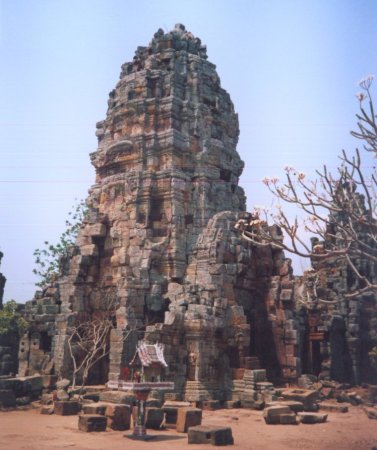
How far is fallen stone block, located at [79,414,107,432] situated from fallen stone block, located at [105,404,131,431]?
19 cm

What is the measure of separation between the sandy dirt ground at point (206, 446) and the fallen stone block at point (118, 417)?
298 millimetres

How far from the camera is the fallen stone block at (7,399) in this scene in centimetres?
1623

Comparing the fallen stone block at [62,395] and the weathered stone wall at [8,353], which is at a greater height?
the weathered stone wall at [8,353]

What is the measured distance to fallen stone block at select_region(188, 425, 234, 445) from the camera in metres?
11.1

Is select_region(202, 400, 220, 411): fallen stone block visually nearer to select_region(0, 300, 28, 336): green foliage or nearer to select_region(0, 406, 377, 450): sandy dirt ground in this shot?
select_region(0, 406, 377, 450): sandy dirt ground

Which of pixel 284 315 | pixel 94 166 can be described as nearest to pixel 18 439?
pixel 284 315

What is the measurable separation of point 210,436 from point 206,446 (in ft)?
0.86

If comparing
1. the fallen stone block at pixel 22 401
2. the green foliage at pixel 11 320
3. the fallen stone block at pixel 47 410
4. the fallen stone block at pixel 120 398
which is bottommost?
the fallen stone block at pixel 47 410

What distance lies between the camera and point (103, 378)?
20.0 m

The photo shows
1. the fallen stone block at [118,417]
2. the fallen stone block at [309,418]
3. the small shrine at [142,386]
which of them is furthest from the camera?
the fallen stone block at [309,418]

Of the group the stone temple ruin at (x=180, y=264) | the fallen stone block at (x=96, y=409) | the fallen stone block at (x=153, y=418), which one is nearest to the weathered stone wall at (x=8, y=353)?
the stone temple ruin at (x=180, y=264)

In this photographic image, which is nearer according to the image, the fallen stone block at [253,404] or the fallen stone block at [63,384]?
the fallen stone block at [253,404]

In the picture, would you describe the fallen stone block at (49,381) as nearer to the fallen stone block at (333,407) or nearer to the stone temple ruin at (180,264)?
the stone temple ruin at (180,264)

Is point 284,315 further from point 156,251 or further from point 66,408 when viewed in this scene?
point 66,408
